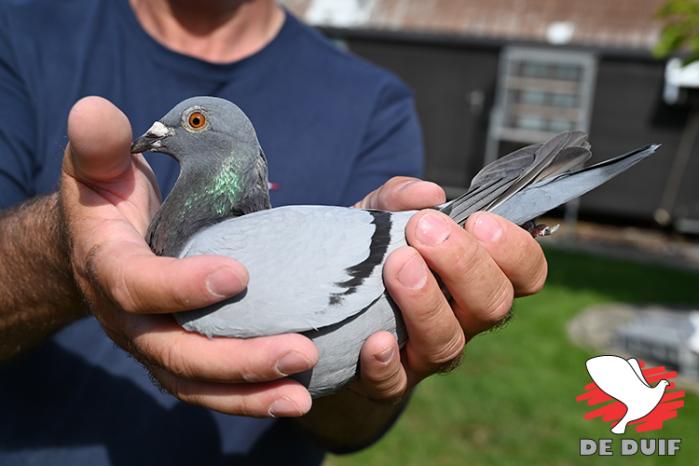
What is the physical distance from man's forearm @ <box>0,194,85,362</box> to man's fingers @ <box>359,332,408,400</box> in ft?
2.41

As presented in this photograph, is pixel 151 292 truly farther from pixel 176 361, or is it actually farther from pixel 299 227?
pixel 299 227

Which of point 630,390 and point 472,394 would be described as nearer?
point 630,390

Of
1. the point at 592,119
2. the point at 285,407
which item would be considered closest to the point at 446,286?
the point at 285,407

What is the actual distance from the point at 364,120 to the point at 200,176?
40.7 inches

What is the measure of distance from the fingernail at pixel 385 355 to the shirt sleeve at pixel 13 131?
48.0 inches

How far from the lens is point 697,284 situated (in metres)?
8.41

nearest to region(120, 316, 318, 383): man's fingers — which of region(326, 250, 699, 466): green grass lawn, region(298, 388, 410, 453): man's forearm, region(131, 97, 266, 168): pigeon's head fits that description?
region(131, 97, 266, 168): pigeon's head

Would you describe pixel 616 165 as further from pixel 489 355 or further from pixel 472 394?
pixel 489 355

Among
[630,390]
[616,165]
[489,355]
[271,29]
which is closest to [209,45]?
[271,29]

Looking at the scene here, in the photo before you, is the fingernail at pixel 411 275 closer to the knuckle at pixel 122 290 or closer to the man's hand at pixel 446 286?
the man's hand at pixel 446 286

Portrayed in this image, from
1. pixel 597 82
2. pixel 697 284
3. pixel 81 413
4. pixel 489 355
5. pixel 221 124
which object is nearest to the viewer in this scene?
pixel 221 124

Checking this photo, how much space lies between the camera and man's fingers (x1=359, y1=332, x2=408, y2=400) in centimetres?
157

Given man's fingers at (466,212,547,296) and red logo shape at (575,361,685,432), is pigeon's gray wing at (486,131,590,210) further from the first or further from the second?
red logo shape at (575,361,685,432)

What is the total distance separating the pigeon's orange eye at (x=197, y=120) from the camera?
5.75 feet
